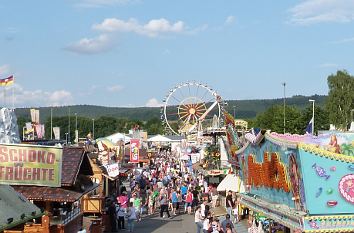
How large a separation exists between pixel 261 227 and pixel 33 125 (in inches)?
1614

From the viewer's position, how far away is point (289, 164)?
1510cm

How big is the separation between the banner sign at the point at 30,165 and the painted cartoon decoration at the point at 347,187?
7.40 m

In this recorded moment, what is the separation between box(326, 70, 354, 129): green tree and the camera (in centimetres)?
8938

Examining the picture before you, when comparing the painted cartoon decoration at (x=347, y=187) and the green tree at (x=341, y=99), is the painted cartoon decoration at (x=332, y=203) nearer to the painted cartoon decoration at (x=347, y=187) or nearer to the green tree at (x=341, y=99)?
the painted cartoon decoration at (x=347, y=187)

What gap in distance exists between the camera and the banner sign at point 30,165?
57.0 feet

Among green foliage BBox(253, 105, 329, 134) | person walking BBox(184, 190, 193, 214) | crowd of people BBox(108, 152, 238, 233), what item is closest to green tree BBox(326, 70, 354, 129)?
green foliage BBox(253, 105, 329, 134)

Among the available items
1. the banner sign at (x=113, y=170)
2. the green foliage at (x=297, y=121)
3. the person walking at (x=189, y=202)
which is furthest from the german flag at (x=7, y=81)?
the green foliage at (x=297, y=121)

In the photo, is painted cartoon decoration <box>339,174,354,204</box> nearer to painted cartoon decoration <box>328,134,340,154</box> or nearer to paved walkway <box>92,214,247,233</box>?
painted cartoon decoration <box>328,134,340,154</box>

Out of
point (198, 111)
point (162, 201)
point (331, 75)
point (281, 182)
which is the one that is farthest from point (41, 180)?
point (331, 75)

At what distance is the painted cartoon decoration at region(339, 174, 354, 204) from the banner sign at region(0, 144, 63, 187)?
7.40 metres

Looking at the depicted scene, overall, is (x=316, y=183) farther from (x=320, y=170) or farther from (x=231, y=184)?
(x=231, y=184)

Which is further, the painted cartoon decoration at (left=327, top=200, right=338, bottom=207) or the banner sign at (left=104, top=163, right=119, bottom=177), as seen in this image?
the banner sign at (left=104, top=163, right=119, bottom=177)

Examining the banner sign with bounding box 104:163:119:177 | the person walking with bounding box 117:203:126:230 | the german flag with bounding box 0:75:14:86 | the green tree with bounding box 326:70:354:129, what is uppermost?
the green tree with bounding box 326:70:354:129

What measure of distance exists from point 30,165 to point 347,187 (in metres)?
8.13
